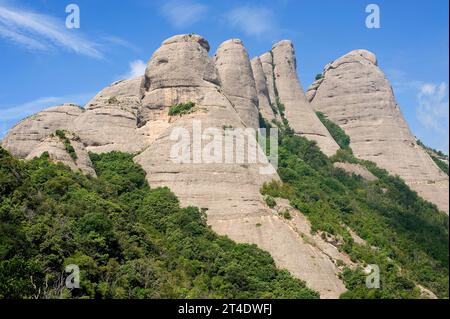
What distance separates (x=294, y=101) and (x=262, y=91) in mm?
5446

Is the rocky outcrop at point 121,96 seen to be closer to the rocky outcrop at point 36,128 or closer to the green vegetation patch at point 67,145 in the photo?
the rocky outcrop at point 36,128

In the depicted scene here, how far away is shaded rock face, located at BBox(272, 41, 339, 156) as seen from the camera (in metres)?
77.1

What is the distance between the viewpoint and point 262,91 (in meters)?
79.7

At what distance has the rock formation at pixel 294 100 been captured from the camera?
77125 millimetres

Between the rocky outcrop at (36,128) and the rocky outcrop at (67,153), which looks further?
the rocky outcrop at (36,128)

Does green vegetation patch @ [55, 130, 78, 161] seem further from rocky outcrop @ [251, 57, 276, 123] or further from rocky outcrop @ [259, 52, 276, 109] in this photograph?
rocky outcrop @ [259, 52, 276, 109]

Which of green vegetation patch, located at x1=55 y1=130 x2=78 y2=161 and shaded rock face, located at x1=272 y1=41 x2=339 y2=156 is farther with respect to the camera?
shaded rock face, located at x1=272 y1=41 x2=339 y2=156

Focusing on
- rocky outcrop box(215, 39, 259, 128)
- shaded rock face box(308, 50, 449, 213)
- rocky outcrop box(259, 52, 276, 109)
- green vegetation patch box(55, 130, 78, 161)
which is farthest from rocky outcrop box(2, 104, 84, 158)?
shaded rock face box(308, 50, 449, 213)

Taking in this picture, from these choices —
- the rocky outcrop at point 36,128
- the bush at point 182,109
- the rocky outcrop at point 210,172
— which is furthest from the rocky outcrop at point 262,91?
the bush at point 182,109

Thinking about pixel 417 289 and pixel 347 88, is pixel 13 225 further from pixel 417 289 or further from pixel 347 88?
pixel 347 88

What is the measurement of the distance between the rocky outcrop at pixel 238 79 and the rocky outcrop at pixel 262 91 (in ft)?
17.0

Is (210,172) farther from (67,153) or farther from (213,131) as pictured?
(67,153)

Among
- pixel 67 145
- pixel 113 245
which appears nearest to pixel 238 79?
pixel 67 145
